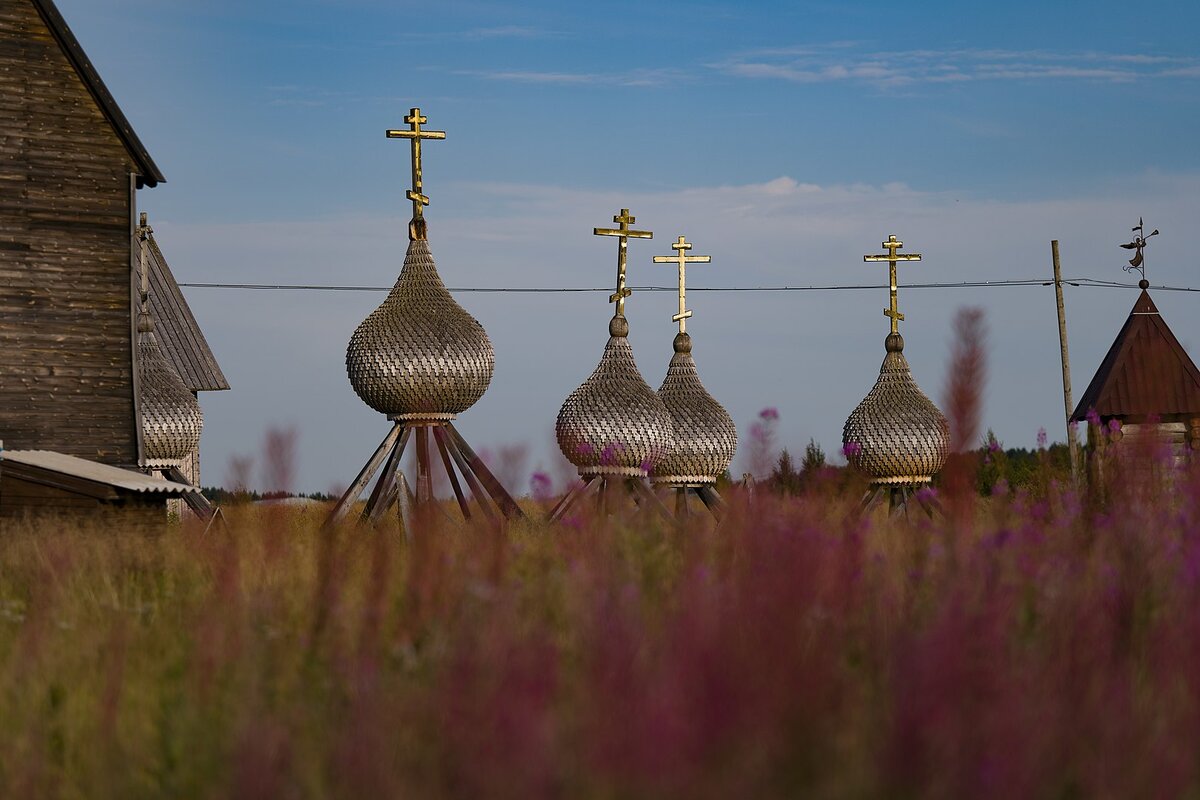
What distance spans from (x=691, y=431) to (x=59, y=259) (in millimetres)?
11415

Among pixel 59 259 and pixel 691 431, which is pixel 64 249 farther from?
pixel 691 431

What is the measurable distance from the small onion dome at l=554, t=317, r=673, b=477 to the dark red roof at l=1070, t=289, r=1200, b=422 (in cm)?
1090

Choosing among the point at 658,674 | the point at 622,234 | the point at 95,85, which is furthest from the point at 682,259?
the point at 658,674

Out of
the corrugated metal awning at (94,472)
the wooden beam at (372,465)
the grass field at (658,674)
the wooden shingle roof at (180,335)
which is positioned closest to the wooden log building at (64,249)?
the corrugated metal awning at (94,472)

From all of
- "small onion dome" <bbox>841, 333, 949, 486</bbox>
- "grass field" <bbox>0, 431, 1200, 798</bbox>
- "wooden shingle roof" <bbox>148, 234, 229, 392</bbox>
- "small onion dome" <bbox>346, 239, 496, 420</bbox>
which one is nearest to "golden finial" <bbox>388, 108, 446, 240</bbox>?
"small onion dome" <bbox>346, 239, 496, 420</bbox>

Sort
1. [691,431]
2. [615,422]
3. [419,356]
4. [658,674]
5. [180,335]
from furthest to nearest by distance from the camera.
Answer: [180,335] < [691,431] < [615,422] < [419,356] < [658,674]

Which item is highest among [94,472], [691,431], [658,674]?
[691,431]

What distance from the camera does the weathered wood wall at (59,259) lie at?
74.4ft

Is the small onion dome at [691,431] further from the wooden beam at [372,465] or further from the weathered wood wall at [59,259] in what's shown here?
the weathered wood wall at [59,259]

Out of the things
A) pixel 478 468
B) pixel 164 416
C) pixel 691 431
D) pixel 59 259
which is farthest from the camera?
pixel 164 416

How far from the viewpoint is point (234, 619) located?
6734 mm

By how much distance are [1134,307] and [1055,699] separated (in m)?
30.2

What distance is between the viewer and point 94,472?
20922mm

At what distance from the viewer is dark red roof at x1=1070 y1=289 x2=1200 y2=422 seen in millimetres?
31656
